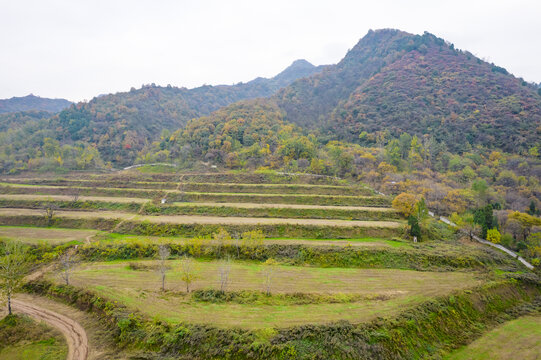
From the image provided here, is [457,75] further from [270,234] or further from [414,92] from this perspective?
[270,234]

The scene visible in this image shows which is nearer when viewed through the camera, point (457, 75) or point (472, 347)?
point (472, 347)

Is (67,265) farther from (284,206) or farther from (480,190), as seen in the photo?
(480,190)

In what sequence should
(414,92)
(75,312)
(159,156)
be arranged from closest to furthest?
(75,312), (159,156), (414,92)

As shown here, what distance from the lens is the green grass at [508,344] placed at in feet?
64.2

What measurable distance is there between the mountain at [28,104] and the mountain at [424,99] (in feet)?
579

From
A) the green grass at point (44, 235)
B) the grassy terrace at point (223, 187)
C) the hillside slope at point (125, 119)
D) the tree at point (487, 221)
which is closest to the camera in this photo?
the green grass at point (44, 235)

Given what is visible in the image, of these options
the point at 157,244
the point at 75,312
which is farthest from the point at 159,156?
the point at 75,312

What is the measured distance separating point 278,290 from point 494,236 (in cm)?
3424

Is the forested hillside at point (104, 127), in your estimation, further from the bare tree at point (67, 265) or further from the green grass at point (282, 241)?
the bare tree at point (67, 265)

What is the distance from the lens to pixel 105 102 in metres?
122

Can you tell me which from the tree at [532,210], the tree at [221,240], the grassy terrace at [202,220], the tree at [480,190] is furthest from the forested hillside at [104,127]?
the tree at [532,210]

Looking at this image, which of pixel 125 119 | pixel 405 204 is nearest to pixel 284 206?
pixel 405 204

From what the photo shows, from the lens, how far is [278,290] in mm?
24875

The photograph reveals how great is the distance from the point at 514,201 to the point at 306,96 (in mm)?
104309
